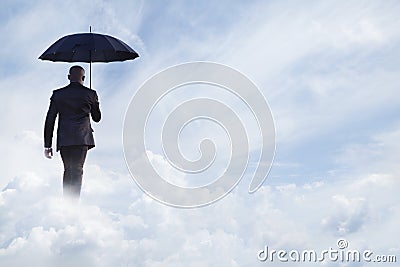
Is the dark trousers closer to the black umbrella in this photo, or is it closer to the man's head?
the man's head

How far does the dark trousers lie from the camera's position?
523 inches

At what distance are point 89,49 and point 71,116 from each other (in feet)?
6.07

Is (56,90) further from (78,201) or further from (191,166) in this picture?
(191,166)

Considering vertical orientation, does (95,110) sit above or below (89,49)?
below

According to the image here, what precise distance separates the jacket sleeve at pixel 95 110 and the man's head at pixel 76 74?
1.34 feet

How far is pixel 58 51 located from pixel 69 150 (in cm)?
202

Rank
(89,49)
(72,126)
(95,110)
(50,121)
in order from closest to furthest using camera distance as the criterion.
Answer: (72,126) → (50,121) → (95,110) → (89,49)

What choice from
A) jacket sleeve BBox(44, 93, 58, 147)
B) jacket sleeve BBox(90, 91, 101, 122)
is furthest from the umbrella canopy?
jacket sleeve BBox(44, 93, 58, 147)

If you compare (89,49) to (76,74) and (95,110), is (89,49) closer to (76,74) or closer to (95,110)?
(76,74)

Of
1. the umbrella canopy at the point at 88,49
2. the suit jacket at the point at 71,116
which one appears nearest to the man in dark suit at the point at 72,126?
the suit jacket at the point at 71,116

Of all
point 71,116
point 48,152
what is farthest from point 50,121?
point 48,152

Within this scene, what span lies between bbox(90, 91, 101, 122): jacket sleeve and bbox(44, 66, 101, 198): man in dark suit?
0.02 metres

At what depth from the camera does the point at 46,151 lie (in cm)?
1340

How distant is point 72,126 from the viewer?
13.2m
